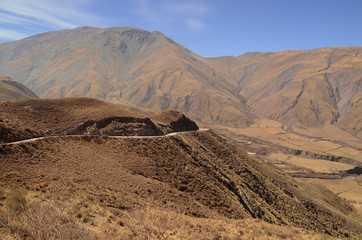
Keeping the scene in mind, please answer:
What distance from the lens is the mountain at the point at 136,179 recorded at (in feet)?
58.5

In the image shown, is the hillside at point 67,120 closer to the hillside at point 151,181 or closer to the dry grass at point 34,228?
the hillside at point 151,181

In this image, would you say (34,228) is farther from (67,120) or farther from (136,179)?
(67,120)

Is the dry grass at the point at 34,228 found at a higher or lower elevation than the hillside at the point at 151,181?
higher

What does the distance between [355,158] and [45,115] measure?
506 feet

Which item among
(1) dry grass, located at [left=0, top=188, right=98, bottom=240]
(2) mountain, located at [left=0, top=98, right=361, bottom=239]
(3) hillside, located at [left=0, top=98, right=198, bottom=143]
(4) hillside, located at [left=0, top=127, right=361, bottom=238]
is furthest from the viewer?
(3) hillside, located at [left=0, top=98, right=198, bottom=143]

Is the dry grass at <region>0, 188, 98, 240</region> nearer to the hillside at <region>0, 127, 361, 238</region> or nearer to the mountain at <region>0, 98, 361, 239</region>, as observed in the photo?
the mountain at <region>0, 98, 361, 239</region>

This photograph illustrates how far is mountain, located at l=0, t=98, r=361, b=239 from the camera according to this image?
17828 mm

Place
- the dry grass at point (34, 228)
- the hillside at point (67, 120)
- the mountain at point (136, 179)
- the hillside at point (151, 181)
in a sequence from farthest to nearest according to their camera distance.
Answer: the hillside at point (67, 120)
the hillside at point (151, 181)
the mountain at point (136, 179)
the dry grass at point (34, 228)

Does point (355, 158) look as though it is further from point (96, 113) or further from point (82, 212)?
point (82, 212)

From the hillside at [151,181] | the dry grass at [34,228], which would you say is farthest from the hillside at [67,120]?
the dry grass at [34,228]

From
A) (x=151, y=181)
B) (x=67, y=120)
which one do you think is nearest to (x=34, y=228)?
(x=151, y=181)

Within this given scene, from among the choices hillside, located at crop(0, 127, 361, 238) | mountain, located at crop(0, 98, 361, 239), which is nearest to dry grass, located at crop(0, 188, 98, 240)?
mountain, located at crop(0, 98, 361, 239)

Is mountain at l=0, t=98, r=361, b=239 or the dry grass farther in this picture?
mountain at l=0, t=98, r=361, b=239

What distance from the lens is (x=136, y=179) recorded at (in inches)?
956
